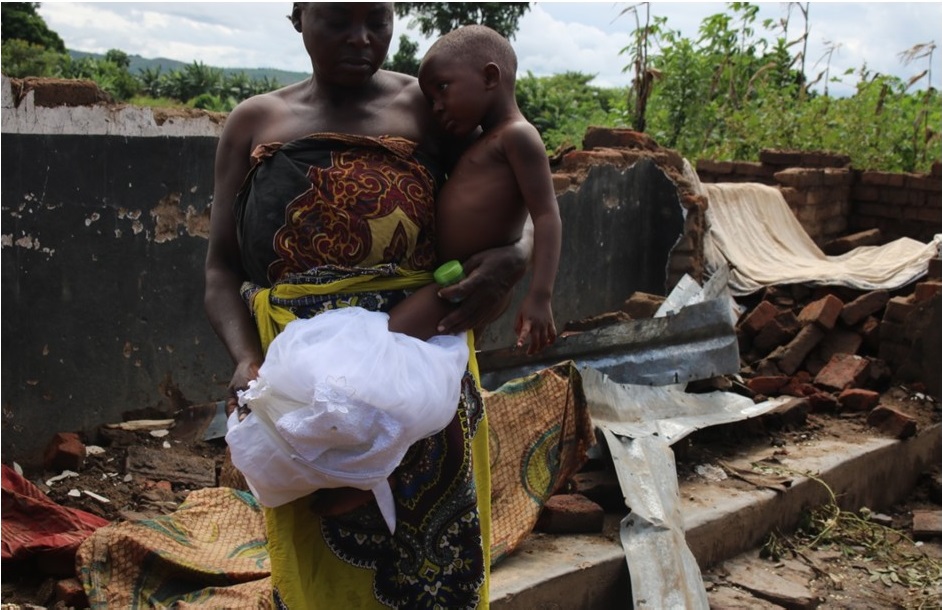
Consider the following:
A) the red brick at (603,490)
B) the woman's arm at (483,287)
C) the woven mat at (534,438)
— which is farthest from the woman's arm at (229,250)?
the red brick at (603,490)

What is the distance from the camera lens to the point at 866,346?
22.3 ft

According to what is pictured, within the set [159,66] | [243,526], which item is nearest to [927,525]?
[243,526]

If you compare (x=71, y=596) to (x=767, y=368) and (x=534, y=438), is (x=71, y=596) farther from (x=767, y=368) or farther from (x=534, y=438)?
(x=767, y=368)

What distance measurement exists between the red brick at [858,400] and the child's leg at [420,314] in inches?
176

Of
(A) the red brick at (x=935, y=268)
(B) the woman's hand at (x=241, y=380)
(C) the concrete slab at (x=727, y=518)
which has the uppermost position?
(B) the woman's hand at (x=241, y=380)

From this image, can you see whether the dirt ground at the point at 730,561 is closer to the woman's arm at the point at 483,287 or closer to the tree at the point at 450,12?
the woman's arm at the point at 483,287

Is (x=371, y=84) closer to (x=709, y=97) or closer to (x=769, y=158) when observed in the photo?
(x=769, y=158)

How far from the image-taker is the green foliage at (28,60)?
20997 millimetres

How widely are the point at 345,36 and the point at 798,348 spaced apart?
5209mm

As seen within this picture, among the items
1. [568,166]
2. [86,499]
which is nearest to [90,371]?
[86,499]

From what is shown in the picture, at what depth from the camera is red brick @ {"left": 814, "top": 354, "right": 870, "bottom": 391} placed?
609 cm

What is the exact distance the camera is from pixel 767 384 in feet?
19.4

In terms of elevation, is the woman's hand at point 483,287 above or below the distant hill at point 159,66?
below

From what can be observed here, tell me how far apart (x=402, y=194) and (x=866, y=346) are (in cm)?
554
